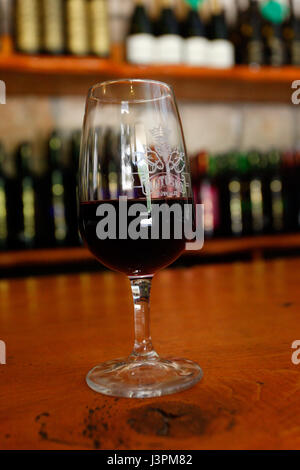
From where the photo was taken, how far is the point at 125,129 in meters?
0.42

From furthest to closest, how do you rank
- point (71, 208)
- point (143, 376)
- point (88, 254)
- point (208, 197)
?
point (208, 197)
point (71, 208)
point (88, 254)
point (143, 376)

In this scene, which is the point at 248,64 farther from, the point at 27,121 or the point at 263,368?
the point at 263,368

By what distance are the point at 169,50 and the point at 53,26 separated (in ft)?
1.24

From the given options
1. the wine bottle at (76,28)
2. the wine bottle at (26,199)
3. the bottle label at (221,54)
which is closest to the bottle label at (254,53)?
the bottle label at (221,54)

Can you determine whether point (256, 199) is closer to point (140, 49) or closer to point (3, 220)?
point (140, 49)

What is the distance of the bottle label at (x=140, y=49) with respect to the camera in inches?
63.2

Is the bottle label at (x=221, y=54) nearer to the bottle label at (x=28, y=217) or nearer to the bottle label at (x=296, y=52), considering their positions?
the bottle label at (x=296, y=52)

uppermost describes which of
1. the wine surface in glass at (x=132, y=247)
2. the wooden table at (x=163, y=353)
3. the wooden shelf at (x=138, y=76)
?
the wooden shelf at (x=138, y=76)

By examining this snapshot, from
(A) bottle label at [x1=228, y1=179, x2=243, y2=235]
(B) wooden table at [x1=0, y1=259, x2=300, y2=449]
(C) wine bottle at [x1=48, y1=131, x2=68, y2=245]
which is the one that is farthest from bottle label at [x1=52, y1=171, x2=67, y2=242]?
(B) wooden table at [x1=0, y1=259, x2=300, y2=449]

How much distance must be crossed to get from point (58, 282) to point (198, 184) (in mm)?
937

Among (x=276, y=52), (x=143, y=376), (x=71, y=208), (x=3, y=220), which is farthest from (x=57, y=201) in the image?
(x=143, y=376)

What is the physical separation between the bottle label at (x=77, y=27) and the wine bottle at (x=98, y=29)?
0.08 feet

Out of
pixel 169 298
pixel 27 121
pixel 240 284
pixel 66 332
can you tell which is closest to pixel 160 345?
pixel 66 332

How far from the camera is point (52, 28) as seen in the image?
1.55 m
